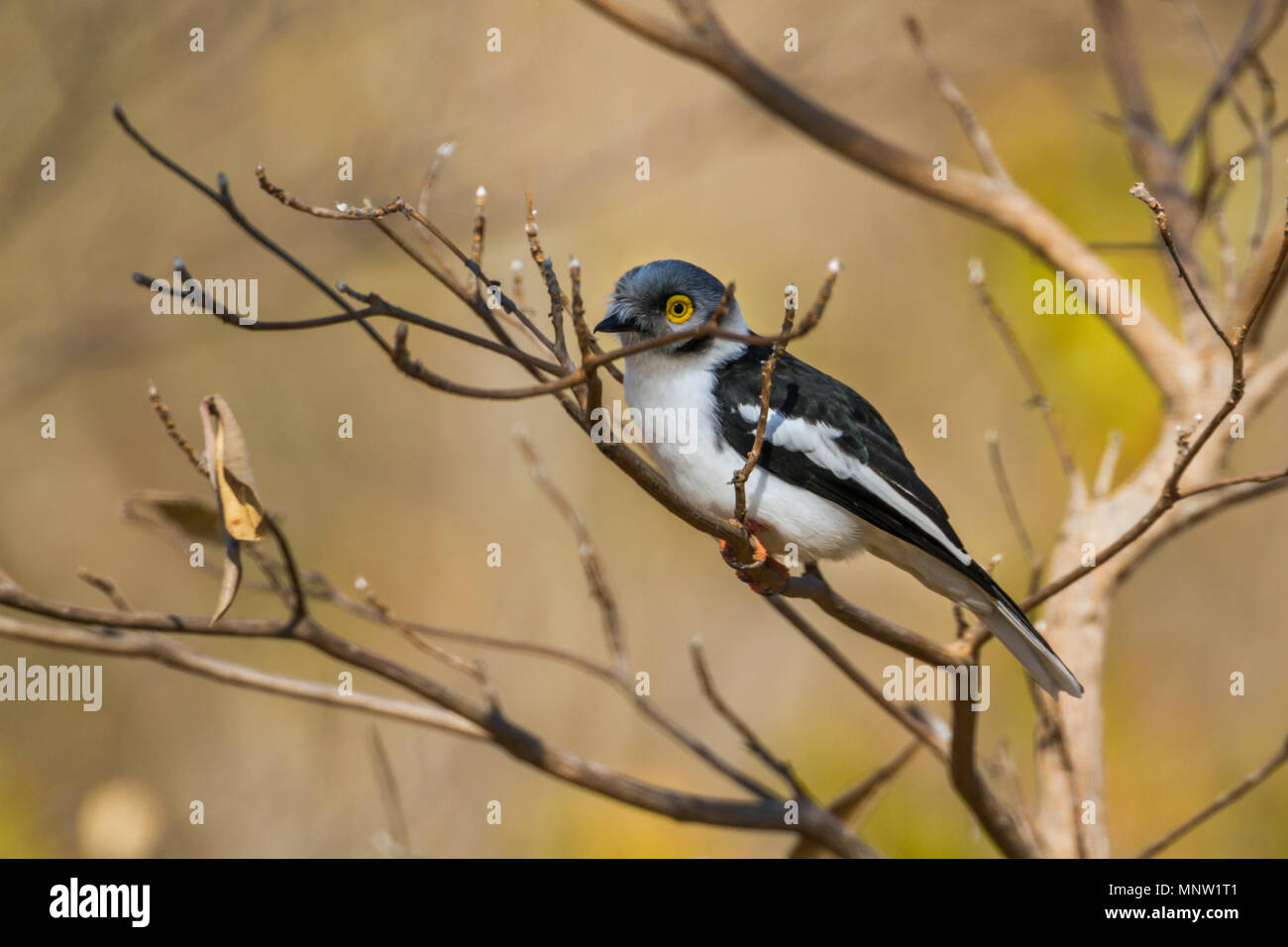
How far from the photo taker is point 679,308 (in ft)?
10.4

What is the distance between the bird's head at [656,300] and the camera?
3141mm

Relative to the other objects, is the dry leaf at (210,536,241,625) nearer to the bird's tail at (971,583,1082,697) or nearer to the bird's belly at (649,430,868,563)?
the bird's belly at (649,430,868,563)

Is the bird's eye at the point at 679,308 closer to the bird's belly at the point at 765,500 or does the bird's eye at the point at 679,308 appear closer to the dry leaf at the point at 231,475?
the bird's belly at the point at 765,500

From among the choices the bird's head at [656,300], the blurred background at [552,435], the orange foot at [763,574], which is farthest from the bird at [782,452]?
the blurred background at [552,435]

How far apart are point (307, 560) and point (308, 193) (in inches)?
83.3

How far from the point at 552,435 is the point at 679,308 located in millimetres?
3886

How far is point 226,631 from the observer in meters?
2.50

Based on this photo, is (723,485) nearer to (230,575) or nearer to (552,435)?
(230,575)

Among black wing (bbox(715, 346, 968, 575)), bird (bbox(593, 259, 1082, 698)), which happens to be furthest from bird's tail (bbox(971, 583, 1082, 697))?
black wing (bbox(715, 346, 968, 575))

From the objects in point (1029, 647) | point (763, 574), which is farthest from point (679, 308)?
point (1029, 647)

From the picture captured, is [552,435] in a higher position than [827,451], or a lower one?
higher

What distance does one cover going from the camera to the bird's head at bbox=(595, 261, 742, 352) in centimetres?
314

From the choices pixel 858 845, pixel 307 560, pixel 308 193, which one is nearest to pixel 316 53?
pixel 308 193

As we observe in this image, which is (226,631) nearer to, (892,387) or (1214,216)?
(1214,216)
